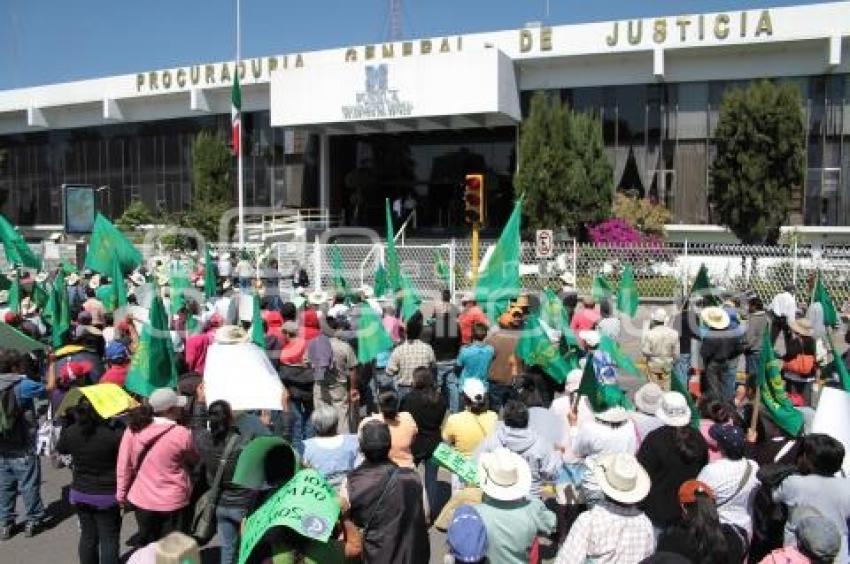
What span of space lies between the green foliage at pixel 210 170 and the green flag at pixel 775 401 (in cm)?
3073

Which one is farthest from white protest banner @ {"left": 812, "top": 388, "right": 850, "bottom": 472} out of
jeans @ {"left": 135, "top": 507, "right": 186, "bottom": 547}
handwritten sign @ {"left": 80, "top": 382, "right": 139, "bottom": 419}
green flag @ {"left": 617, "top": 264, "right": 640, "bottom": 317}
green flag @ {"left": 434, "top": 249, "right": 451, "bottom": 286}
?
green flag @ {"left": 434, "top": 249, "right": 451, "bottom": 286}

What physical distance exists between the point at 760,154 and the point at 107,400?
22753 millimetres

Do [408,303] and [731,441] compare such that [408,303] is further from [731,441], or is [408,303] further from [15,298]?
[731,441]

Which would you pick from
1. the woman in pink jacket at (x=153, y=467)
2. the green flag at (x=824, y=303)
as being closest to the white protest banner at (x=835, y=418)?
the woman in pink jacket at (x=153, y=467)

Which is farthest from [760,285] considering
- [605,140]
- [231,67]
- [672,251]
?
[231,67]

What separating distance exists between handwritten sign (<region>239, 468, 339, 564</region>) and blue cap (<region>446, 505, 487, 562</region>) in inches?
20.7

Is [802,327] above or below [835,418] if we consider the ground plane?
above

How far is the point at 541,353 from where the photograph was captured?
7844 mm

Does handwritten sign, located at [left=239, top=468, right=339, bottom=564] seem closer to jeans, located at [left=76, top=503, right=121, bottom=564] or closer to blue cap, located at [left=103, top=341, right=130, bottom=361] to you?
jeans, located at [left=76, top=503, right=121, bottom=564]

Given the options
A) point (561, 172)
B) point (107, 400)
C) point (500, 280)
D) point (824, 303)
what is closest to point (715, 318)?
point (500, 280)

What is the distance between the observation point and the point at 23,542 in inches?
248

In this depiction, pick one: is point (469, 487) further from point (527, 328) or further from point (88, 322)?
point (88, 322)

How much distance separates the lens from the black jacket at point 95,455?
16.9ft

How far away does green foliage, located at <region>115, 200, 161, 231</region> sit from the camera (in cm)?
3603
